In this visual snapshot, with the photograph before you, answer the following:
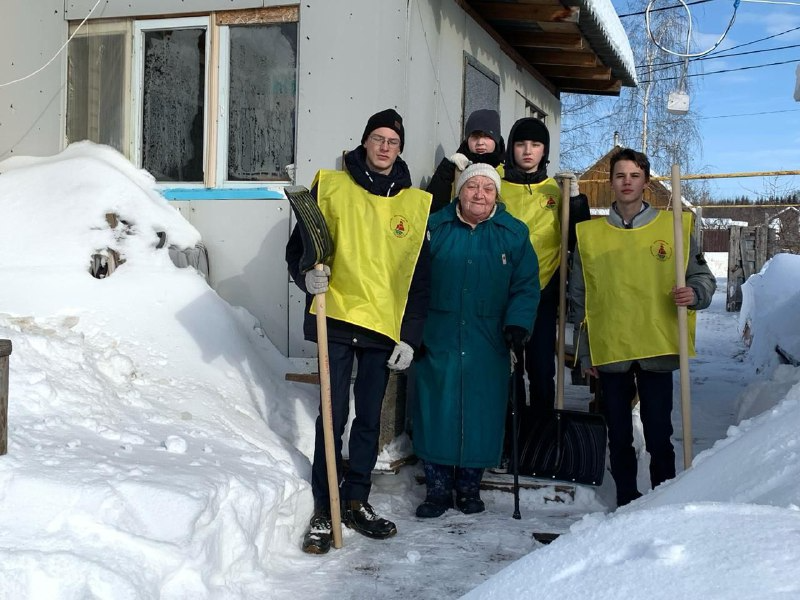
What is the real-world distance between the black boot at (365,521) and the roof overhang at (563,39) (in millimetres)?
3984

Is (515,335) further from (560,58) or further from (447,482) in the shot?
(560,58)

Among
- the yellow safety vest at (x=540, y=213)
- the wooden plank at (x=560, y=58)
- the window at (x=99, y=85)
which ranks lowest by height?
the yellow safety vest at (x=540, y=213)

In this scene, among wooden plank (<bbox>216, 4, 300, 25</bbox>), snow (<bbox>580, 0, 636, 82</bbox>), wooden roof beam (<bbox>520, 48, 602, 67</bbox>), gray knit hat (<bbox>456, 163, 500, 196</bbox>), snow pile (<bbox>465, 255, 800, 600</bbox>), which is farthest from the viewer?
wooden roof beam (<bbox>520, 48, 602, 67</bbox>)

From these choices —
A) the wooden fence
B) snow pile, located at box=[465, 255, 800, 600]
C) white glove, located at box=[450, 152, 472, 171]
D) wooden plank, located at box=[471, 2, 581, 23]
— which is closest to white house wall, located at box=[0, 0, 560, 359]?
wooden plank, located at box=[471, 2, 581, 23]

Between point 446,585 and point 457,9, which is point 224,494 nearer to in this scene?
point 446,585

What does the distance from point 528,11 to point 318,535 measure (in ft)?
15.0

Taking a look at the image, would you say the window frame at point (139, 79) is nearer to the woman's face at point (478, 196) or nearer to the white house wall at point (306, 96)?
the white house wall at point (306, 96)

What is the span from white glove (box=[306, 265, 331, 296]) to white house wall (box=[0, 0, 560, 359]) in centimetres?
170

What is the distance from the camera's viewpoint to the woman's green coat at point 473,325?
4406 millimetres

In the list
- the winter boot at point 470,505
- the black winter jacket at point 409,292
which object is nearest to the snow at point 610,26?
the black winter jacket at point 409,292

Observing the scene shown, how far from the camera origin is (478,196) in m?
4.35

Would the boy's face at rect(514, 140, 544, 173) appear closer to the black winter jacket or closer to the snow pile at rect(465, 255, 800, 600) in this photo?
the black winter jacket

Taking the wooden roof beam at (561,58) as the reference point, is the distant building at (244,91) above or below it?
below

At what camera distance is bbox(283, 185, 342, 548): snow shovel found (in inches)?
149
